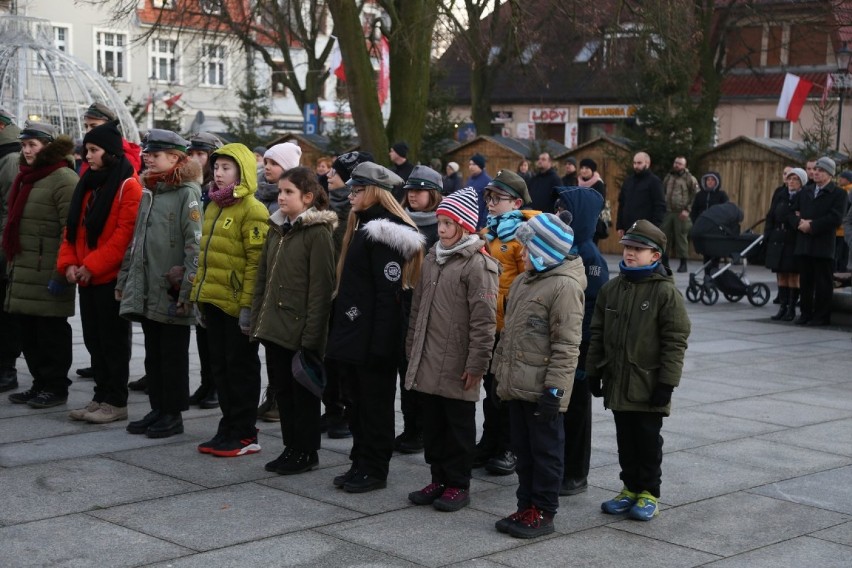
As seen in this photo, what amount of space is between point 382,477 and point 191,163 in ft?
8.45

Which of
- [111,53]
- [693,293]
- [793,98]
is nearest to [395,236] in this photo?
[693,293]

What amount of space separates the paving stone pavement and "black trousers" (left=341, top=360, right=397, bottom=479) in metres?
0.19

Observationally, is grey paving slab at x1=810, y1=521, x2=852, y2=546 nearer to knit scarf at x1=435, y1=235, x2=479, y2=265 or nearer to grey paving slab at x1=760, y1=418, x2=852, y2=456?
grey paving slab at x1=760, y1=418, x2=852, y2=456

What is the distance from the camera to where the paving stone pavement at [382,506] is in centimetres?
570

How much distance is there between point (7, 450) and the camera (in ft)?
24.9

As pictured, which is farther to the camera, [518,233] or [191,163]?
[191,163]

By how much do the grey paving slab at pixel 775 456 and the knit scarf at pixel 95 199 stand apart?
167 inches

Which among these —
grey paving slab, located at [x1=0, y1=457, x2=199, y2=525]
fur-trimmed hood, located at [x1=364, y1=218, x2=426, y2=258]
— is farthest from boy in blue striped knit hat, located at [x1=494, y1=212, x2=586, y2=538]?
grey paving slab, located at [x1=0, y1=457, x2=199, y2=525]

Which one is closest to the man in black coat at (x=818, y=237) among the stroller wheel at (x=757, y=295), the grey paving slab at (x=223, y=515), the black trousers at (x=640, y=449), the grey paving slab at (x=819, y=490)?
the stroller wheel at (x=757, y=295)

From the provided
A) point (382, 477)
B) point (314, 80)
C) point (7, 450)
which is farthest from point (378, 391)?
point (314, 80)

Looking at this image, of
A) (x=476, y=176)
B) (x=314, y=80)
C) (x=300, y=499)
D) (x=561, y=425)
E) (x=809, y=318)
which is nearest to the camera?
(x=561, y=425)

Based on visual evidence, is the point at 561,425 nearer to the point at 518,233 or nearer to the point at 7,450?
the point at 518,233

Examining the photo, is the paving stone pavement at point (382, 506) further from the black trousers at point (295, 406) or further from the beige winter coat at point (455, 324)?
the beige winter coat at point (455, 324)

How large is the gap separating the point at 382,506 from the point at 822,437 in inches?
144
